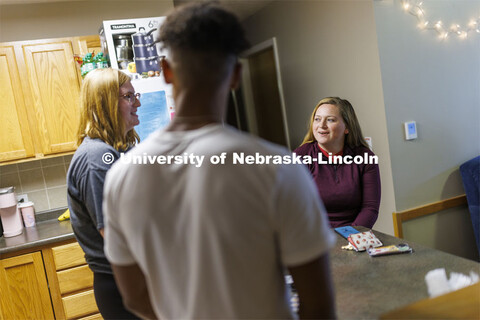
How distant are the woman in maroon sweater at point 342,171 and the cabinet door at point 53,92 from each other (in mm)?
1569

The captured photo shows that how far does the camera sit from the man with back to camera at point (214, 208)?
62 cm

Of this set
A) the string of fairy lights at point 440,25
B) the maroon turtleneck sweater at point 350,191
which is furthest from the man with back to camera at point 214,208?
the string of fairy lights at point 440,25

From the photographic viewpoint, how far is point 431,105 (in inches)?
114

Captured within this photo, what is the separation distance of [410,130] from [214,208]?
2533 millimetres

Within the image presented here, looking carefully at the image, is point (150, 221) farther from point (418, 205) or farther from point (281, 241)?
point (418, 205)

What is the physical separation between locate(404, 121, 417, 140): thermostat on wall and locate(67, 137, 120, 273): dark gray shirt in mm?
2120

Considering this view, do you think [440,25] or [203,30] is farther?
[440,25]

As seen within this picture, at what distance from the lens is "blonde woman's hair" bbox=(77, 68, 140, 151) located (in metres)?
1.41

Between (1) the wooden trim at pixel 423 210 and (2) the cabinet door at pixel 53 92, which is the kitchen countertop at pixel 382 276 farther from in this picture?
(2) the cabinet door at pixel 53 92

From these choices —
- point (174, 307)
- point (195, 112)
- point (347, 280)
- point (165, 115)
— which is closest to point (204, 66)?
point (195, 112)

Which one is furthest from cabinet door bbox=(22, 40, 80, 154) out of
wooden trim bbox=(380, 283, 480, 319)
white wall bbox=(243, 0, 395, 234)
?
wooden trim bbox=(380, 283, 480, 319)

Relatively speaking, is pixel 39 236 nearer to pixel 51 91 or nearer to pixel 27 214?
pixel 27 214

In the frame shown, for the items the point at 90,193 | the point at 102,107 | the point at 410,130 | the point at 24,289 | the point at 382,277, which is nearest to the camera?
the point at 382,277

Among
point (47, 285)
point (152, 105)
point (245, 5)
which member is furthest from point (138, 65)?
point (245, 5)
